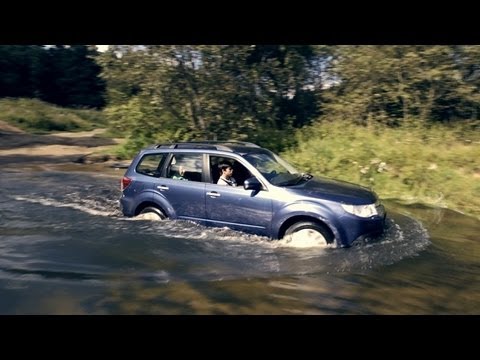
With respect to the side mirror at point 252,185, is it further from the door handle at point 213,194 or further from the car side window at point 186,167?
the car side window at point 186,167

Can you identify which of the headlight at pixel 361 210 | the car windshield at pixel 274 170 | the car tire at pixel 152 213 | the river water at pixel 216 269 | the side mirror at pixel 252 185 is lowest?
the river water at pixel 216 269

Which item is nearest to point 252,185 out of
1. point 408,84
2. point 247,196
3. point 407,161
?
point 247,196

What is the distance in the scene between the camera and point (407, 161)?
41.3ft

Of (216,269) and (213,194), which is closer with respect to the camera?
(216,269)

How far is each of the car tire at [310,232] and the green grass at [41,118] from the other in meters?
30.9

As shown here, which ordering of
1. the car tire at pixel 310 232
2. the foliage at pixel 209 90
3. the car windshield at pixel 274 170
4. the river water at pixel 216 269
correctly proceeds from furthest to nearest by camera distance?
the foliage at pixel 209 90
the car windshield at pixel 274 170
the car tire at pixel 310 232
the river water at pixel 216 269

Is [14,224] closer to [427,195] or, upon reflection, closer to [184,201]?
[184,201]

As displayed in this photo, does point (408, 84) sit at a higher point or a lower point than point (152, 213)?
higher

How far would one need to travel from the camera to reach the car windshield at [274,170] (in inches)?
293

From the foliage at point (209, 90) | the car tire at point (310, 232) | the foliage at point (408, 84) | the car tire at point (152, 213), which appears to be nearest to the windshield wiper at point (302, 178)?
the car tire at point (310, 232)

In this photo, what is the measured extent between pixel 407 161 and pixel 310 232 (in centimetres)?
670

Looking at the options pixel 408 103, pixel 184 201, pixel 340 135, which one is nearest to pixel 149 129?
pixel 340 135

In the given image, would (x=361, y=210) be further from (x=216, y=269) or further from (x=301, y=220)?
(x=216, y=269)

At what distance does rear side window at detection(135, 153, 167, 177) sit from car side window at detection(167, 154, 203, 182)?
0.24m
